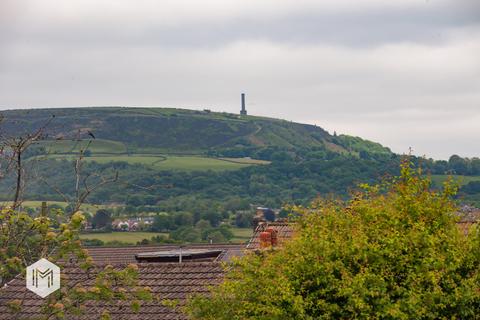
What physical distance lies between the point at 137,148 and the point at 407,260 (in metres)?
142

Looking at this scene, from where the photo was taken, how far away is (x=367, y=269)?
1927cm

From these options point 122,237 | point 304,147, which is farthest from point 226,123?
point 122,237

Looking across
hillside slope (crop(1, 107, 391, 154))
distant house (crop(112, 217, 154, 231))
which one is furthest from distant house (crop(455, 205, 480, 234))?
hillside slope (crop(1, 107, 391, 154))

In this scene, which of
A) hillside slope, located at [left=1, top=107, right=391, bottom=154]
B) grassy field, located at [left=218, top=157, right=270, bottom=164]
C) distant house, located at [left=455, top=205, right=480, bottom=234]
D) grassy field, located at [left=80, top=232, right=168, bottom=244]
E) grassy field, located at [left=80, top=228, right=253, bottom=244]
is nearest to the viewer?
distant house, located at [left=455, top=205, right=480, bottom=234]

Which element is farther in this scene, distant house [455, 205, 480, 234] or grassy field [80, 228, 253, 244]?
grassy field [80, 228, 253, 244]

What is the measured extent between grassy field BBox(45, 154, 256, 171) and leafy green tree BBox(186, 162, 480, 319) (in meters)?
116

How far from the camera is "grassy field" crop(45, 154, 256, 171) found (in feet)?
465

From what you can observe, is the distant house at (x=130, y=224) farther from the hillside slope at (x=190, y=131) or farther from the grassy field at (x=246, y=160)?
the hillside slope at (x=190, y=131)

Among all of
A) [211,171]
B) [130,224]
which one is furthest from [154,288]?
[211,171]

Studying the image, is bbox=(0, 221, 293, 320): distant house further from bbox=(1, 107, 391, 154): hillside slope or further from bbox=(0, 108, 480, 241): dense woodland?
bbox=(1, 107, 391, 154): hillside slope

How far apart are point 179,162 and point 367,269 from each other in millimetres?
128647

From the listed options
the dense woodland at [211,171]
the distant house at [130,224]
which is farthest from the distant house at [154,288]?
the distant house at [130,224]

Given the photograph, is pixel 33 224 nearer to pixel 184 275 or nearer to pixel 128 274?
pixel 128 274

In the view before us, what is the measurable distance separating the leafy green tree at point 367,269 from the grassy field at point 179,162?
380 ft
